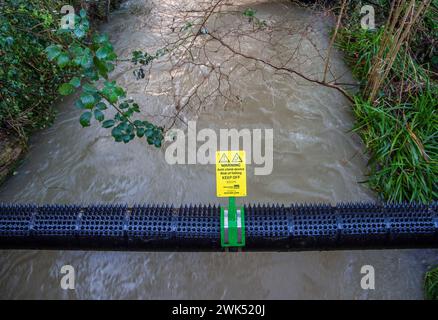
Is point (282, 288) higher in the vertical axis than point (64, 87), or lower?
lower

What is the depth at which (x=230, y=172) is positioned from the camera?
Result: 1.95 m

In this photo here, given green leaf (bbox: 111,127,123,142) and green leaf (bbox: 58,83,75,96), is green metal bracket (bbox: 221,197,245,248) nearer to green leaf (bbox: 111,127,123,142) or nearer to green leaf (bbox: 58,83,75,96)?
green leaf (bbox: 111,127,123,142)

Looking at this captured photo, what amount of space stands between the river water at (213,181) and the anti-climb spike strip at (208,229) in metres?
0.46

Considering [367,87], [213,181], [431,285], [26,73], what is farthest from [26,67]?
[431,285]

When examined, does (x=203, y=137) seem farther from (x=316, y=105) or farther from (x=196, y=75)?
(x=316, y=105)

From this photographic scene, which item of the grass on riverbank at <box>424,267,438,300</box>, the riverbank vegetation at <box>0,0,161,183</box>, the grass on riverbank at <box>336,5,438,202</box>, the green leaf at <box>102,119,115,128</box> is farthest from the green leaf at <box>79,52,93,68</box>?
the grass on riverbank at <box>424,267,438,300</box>

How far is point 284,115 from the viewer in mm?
3635

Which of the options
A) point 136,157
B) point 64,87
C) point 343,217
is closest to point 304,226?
point 343,217

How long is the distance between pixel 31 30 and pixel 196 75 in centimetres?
165

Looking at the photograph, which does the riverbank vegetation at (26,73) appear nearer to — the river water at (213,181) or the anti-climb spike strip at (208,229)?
the river water at (213,181)

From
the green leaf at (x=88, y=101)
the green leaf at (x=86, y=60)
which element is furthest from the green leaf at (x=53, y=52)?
the green leaf at (x=88, y=101)

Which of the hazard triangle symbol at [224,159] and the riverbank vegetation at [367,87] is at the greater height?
the riverbank vegetation at [367,87]

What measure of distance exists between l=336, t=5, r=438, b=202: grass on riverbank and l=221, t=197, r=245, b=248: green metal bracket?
4.71 feet

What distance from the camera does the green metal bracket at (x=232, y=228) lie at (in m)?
2.13
